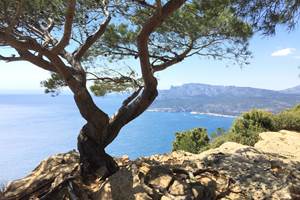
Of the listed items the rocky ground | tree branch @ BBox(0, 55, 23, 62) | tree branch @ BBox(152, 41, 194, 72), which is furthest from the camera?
tree branch @ BBox(152, 41, 194, 72)

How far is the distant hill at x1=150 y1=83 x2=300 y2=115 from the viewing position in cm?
7918

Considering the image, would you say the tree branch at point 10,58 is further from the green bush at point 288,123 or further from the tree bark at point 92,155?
the green bush at point 288,123

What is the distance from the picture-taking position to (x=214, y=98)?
10381cm

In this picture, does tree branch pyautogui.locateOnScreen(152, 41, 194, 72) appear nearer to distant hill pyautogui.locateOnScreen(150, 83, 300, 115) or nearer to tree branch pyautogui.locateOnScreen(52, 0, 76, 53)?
tree branch pyautogui.locateOnScreen(52, 0, 76, 53)

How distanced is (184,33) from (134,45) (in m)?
0.87

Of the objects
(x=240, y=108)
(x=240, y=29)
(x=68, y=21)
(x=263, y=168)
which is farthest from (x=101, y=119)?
(x=240, y=108)

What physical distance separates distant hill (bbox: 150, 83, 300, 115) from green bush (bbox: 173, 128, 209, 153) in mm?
60947

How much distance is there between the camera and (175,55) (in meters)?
6.71

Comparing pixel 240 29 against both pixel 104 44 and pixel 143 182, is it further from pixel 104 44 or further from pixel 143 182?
pixel 143 182

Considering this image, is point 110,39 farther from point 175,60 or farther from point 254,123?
point 254,123

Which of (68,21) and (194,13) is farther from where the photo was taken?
(194,13)

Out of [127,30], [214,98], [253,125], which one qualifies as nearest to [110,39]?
Result: [127,30]

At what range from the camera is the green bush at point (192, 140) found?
11777 millimetres

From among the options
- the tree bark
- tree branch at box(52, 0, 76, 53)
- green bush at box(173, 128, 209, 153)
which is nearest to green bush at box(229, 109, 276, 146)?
green bush at box(173, 128, 209, 153)
